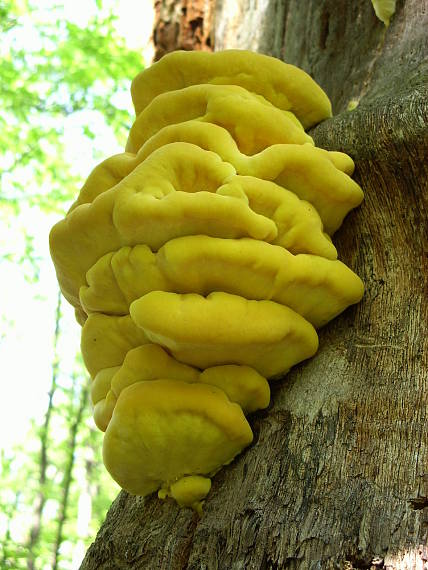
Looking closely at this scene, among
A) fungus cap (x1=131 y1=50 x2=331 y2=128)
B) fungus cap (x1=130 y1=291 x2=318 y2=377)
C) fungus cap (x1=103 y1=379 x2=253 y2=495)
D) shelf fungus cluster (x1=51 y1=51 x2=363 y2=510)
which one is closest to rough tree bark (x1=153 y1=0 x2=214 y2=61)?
fungus cap (x1=131 y1=50 x2=331 y2=128)

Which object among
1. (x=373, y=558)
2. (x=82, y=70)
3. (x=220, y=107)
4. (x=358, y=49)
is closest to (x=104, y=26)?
(x=82, y=70)

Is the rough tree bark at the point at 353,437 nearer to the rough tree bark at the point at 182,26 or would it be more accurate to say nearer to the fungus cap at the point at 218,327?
the fungus cap at the point at 218,327

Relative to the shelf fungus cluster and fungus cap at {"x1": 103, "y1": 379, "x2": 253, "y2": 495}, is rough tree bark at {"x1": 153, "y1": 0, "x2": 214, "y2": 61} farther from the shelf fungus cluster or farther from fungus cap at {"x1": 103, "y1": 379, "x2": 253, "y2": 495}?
fungus cap at {"x1": 103, "y1": 379, "x2": 253, "y2": 495}

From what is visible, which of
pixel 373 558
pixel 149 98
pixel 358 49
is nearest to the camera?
pixel 373 558

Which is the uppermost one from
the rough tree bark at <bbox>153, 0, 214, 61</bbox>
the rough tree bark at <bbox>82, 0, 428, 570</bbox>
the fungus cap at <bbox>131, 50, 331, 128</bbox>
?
the fungus cap at <bbox>131, 50, 331, 128</bbox>

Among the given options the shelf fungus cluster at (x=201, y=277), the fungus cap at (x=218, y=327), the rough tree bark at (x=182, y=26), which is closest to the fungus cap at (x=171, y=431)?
the shelf fungus cluster at (x=201, y=277)

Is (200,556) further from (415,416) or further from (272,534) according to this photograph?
(415,416)
